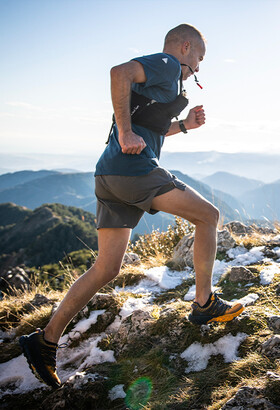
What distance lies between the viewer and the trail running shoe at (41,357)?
2123 mm

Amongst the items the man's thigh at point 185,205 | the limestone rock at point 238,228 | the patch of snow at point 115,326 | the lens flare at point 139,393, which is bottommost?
the limestone rock at point 238,228

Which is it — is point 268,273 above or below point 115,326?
above

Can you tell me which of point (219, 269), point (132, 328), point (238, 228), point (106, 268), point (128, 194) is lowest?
point (238, 228)

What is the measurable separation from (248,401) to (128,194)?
53.7 inches

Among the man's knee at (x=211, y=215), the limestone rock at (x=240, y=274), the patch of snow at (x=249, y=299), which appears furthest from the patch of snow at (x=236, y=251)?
the man's knee at (x=211, y=215)

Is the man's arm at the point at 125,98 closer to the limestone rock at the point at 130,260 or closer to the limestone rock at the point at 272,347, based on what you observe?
the limestone rock at the point at 272,347

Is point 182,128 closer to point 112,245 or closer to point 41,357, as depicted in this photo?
point 112,245

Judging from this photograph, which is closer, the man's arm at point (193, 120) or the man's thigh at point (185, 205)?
the man's thigh at point (185, 205)

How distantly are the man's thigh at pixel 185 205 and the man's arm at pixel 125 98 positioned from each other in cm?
38

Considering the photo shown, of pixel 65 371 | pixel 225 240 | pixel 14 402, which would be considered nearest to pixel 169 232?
pixel 225 240

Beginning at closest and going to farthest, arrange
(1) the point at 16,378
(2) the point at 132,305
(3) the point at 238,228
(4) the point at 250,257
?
(1) the point at 16,378 < (2) the point at 132,305 < (4) the point at 250,257 < (3) the point at 238,228

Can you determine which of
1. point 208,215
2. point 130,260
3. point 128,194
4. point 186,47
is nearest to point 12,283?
point 130,260

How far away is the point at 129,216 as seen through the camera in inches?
87.0

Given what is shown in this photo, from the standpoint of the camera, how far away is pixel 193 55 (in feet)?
7.63
